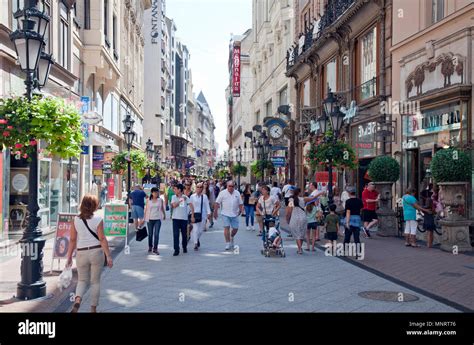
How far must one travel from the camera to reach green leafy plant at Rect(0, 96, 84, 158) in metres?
8.82

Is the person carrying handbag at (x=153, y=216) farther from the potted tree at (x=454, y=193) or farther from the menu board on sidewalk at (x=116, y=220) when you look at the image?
the potted tree at (x=454, y=193)

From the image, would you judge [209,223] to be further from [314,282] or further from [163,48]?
[163,48]

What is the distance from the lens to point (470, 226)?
50.1ft

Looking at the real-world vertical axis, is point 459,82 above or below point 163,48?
below

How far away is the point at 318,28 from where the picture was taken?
3322cm

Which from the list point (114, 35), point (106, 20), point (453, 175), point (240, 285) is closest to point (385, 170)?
point (453, 175)

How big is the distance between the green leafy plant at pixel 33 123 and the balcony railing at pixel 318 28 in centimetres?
2000

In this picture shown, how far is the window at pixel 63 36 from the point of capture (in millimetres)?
24688

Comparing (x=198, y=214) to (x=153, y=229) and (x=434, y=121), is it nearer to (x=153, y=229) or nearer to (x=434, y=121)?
(x=153, y=229)

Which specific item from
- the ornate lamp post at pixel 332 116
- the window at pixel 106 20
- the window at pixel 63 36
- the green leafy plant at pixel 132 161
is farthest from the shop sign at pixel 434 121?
the window at pixel 106 20

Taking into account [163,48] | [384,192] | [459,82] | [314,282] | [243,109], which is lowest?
[314,282]

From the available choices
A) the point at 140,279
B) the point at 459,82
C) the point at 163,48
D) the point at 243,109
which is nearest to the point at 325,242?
the point at 459,82

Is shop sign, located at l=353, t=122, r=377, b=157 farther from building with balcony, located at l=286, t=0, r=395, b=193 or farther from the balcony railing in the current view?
the balcony railing
